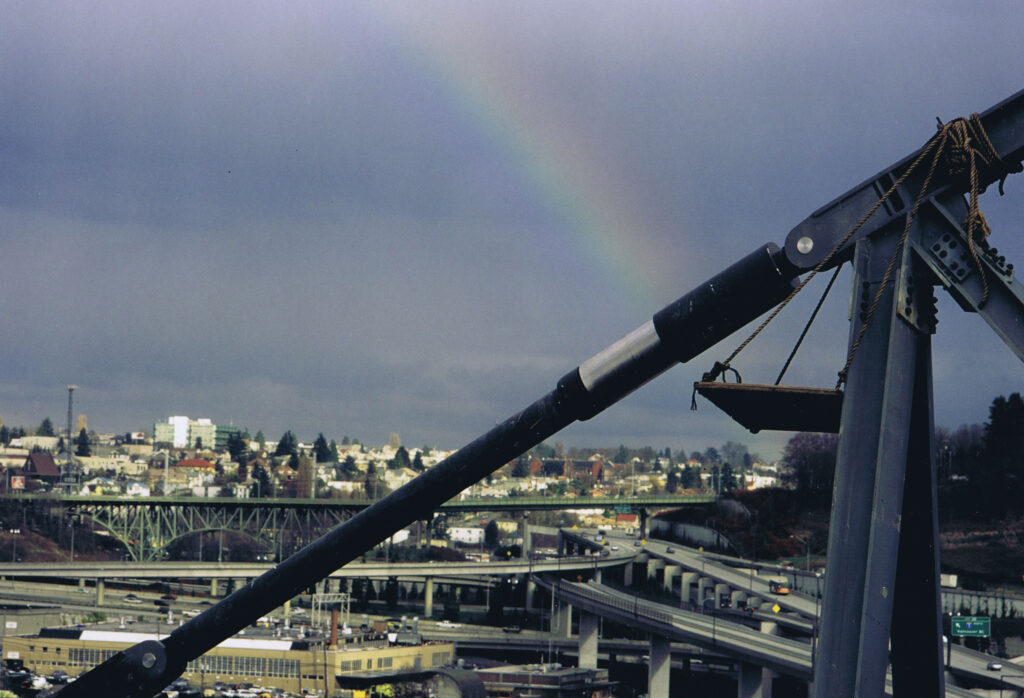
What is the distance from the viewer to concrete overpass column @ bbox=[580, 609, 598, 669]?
9950 cm

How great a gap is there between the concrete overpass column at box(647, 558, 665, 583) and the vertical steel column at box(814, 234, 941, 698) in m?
147

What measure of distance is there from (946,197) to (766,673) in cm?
7876

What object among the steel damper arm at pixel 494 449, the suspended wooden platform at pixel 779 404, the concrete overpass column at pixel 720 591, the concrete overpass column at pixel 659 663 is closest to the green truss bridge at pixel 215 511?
the concrete overpass column at pixel 720 591

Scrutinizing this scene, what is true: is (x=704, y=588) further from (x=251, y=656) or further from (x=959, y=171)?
(x=959, y=171)

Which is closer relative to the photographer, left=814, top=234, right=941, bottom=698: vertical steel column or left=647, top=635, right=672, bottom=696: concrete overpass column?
left=814, top=234, right=941, bottom=698: vertical steel column

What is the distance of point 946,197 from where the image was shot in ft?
35.7

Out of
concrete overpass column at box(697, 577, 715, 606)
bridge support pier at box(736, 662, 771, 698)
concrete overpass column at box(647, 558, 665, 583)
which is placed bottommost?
bridge support pier at box(736, 662, 771, 698)

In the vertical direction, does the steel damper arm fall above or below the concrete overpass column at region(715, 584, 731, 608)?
above

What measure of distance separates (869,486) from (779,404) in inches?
56.7

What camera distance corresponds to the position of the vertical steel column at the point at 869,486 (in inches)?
398

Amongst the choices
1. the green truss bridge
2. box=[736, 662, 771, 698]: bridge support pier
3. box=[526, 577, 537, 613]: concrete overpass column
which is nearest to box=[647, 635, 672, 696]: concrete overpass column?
box=[736, 662, 771, 698]: bridge support pier

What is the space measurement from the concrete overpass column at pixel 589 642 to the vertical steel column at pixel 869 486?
9150 cm

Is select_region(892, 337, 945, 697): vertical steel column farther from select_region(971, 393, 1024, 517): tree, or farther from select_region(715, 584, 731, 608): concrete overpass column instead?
select_region(971, 393, 1024, 517): tree

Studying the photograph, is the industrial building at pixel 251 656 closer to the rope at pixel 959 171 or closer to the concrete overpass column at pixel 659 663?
the concrete overpass column at pixel 659 663
